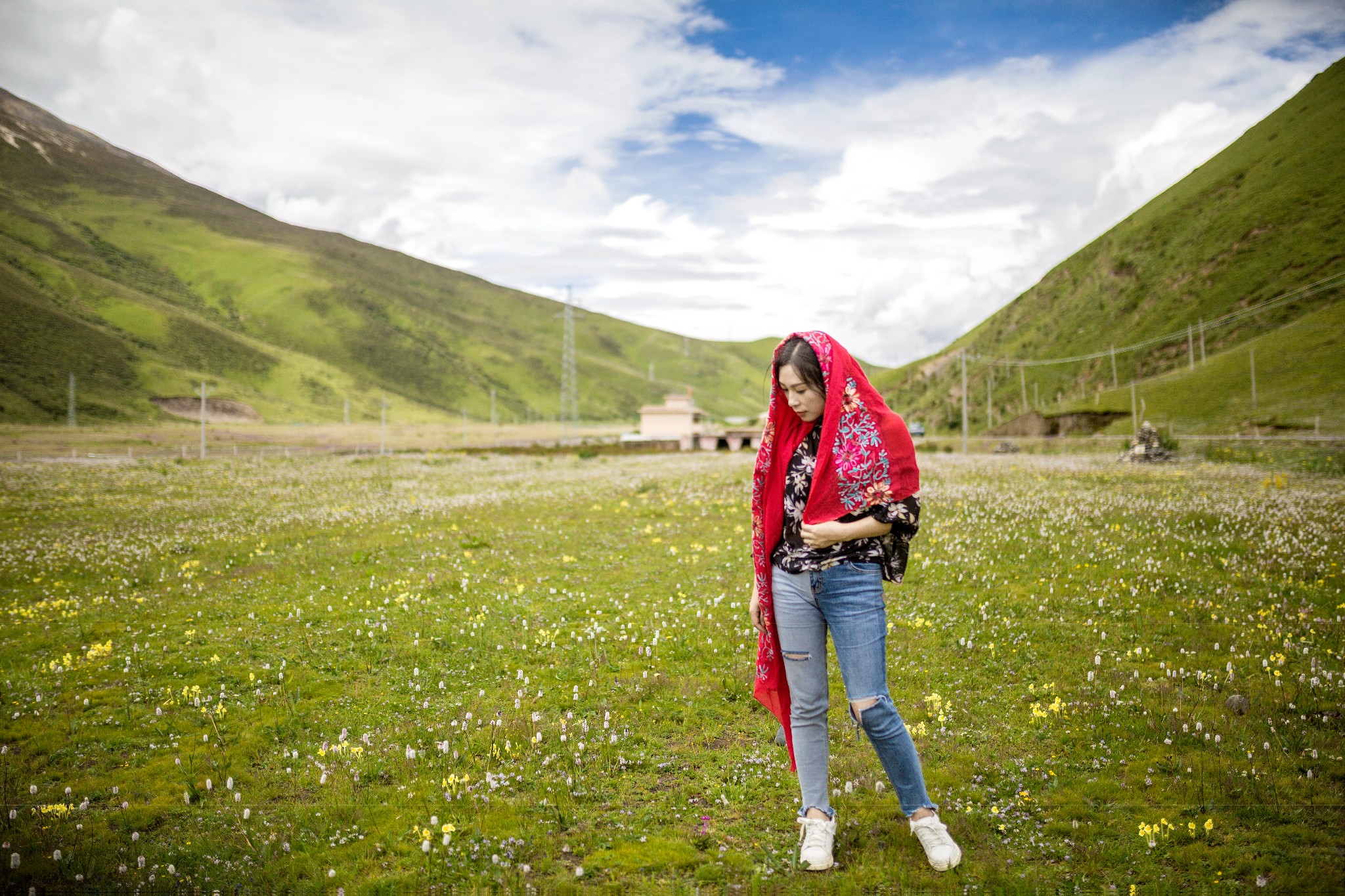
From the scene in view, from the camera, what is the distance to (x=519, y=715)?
780 cm

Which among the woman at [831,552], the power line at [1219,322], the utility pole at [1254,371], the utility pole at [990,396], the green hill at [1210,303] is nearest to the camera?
the woman at [831,552]

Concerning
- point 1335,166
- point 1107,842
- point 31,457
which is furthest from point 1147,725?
point 1335,166

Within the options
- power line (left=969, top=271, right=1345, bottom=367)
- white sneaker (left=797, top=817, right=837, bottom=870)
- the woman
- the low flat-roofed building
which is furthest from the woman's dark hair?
power line (left=969, top=271, right=1345, bottom=367)

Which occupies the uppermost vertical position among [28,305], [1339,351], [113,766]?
[28,305]

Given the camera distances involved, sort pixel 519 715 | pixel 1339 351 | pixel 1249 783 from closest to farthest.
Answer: pixel 1249 783 → pixel 519 715 → pixel 1339 351

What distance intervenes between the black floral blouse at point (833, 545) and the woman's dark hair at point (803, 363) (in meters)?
0.33

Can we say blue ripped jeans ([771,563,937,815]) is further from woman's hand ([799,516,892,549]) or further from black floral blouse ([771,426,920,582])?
woman's hand ([799,516,892,549])

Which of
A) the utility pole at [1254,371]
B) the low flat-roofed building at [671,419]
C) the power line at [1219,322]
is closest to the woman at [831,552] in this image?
the utility pole at [1254,371]

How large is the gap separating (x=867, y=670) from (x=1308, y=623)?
9090mm

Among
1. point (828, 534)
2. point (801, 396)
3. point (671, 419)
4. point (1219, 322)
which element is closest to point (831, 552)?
point (828, 534)

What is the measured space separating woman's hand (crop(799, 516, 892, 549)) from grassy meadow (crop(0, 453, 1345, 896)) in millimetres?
2376

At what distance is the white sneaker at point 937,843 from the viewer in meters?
4.99

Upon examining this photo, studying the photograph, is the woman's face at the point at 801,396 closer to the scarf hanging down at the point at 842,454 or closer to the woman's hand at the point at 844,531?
the scarf hanging down at the point at 842,454

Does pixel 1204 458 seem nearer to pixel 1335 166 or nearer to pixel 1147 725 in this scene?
pixel 1147 725
